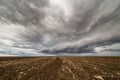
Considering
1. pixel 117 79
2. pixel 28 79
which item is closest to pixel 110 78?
pixel 117 79

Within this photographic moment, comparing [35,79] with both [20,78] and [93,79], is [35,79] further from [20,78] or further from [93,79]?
[93,79]

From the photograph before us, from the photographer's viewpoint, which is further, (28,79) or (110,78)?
(110,78)

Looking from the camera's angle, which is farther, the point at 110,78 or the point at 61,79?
the point at 110,78

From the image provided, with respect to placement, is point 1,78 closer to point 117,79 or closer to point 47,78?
point 47,78

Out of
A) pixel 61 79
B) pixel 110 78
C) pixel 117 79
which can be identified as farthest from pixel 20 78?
pixel 117 79

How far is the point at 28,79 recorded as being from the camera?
12391 mm

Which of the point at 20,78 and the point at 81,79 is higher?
the point at 20,78

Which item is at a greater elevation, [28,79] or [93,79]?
[28,79]

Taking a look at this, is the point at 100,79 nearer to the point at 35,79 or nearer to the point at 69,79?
the point at 69,79

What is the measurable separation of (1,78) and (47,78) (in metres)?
7.86

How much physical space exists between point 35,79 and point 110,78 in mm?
13445

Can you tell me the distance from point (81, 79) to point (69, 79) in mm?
2155

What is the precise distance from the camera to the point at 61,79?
41.7ft

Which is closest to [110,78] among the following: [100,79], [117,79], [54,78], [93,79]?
→ [117,79]
